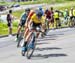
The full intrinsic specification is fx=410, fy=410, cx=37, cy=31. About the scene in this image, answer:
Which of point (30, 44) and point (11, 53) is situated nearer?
point (30, 44)

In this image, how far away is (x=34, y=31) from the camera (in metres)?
15.2

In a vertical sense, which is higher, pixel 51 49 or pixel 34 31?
pixel 34 31

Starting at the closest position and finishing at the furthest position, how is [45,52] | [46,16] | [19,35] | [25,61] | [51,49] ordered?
[25,61], [45,52], [51,49], [19,35], [46,16]

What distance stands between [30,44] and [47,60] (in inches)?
40.5

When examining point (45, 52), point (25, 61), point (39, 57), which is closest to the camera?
point (25, 61)

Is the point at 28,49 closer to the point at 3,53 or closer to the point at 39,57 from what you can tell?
the point at 39,57

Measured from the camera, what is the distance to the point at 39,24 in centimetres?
1563

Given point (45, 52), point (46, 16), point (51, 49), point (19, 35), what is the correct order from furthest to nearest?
point (46, 16), point (19, 35), point (51, 49), point (45, 52)

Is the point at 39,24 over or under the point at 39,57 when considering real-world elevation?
over

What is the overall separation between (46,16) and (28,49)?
16612 millimetres

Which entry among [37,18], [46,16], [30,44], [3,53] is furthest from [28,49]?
[46,16]

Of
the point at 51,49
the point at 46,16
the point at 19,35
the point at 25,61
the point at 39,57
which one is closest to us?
the point at 25,61

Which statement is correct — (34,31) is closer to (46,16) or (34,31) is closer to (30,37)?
(30,37)

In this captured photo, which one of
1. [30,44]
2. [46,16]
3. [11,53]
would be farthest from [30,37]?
[46,16]
